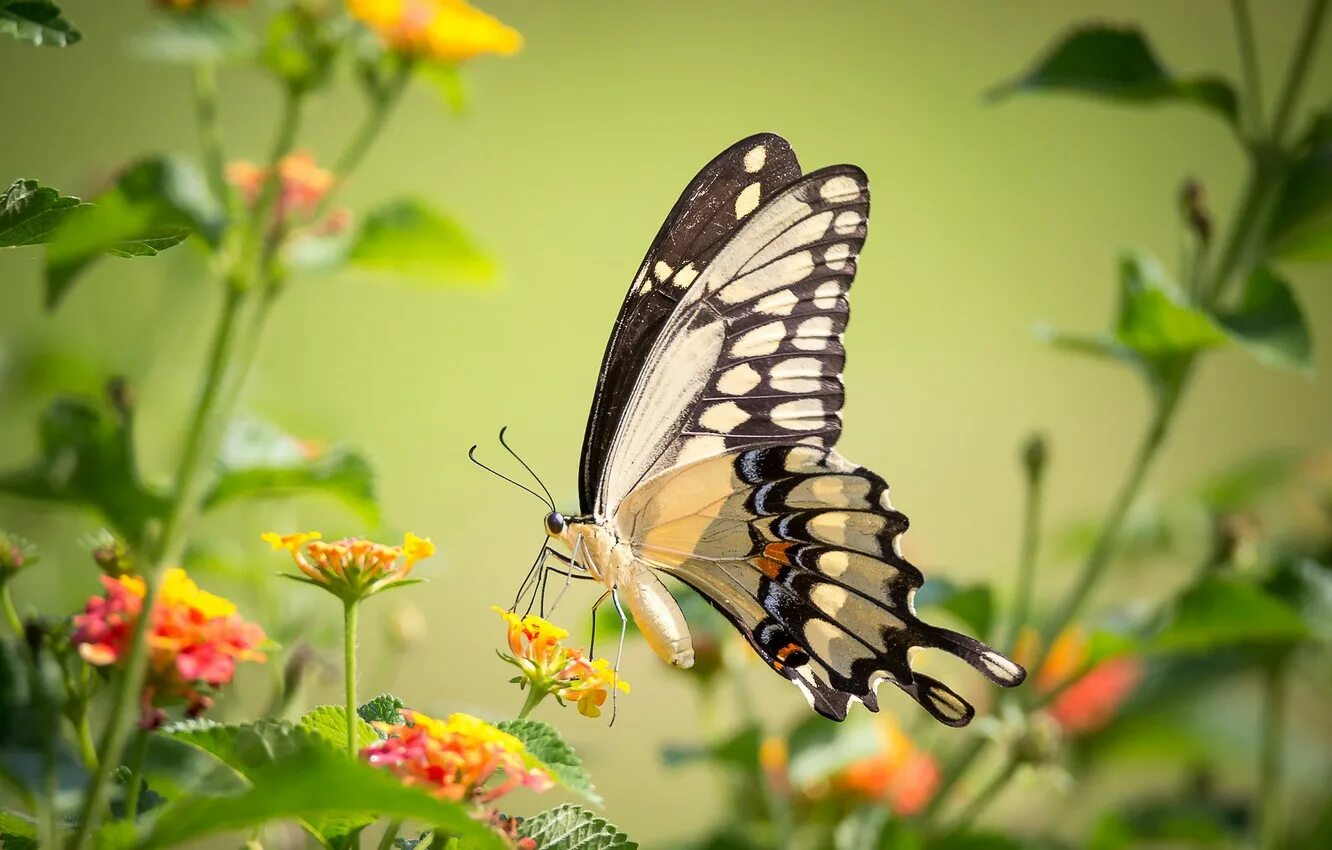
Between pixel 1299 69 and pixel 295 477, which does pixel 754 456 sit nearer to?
pixel 295 477

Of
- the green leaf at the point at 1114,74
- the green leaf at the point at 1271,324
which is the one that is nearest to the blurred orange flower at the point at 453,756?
the green leaf at the point at 1271,324

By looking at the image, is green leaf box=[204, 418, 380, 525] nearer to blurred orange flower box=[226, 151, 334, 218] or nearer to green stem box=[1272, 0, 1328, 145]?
blurred orange flower box=[226, 151, 334, 218]

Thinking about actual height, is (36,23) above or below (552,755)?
above

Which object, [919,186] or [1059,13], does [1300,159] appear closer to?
[919,186]

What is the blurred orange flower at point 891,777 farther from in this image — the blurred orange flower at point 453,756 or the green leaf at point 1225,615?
the blurred orange flower at point 453,756

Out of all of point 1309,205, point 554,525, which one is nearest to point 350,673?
point 554,525

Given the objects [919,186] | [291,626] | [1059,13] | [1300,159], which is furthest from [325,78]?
[1059,13]

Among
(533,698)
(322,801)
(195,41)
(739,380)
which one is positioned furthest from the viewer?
(739,380)
